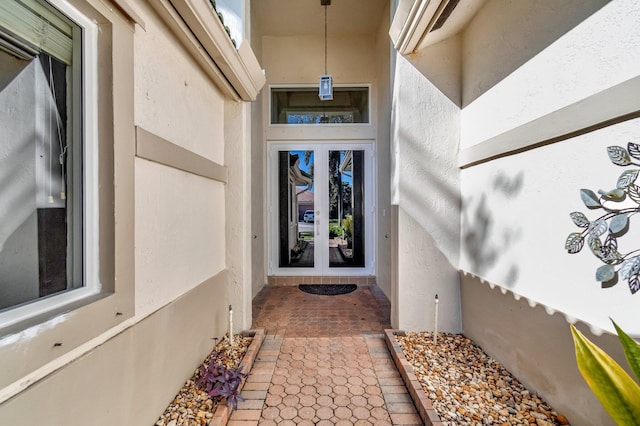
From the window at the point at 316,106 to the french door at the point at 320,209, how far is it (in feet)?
1.64

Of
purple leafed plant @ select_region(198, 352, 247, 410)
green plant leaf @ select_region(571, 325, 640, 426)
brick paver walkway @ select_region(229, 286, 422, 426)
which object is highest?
green plant leaf @ select_region(571, 325, 640, 426)

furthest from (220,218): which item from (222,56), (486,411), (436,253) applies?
(486,411)

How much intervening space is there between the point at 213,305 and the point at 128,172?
5.59 ft

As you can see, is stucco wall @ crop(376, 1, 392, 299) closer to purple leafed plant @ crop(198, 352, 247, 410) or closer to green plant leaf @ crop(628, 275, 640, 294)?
purple leafed plant @ crop(198, 352, 247, 410)

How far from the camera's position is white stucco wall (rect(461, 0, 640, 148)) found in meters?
1.60

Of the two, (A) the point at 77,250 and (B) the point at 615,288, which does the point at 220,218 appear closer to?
(A) the point at 77,250

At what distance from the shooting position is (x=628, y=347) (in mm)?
1184

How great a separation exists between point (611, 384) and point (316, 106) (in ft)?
17.1

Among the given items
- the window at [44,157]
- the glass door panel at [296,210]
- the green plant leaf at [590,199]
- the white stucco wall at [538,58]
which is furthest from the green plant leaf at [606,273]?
the glass door panel at [296,210]

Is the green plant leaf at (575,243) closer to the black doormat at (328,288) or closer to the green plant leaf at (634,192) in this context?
the green plant leaf at (634,192)

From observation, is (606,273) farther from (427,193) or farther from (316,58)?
(316,58)

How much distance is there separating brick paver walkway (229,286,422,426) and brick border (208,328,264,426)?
2.2 inches

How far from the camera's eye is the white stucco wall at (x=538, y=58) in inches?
62.9

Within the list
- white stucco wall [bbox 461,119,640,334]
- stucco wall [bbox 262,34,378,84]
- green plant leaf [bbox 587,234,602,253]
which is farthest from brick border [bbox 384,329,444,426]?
stucco wall [bbox 262,34,378,84]
